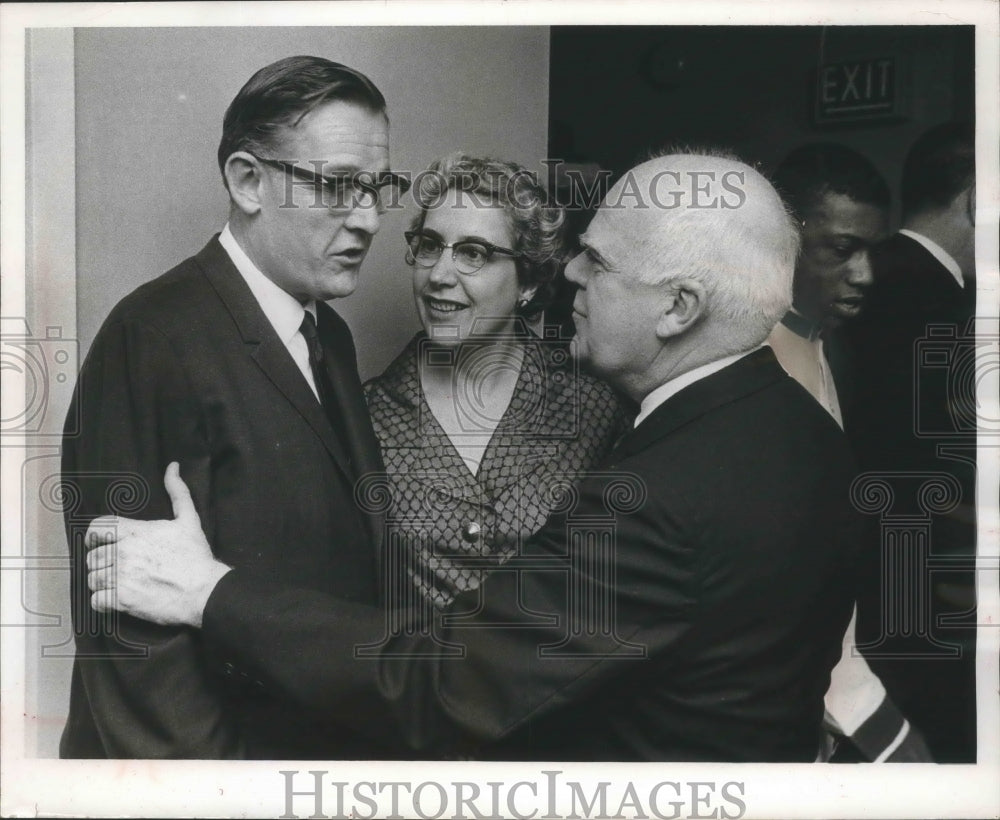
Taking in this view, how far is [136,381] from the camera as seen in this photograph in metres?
3.07

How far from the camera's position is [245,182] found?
10.2 ft

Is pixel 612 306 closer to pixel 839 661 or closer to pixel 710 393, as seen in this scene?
pixel 710 393

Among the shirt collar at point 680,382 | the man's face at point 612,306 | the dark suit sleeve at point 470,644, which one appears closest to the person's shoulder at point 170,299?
the dark suit sleeve at point 470,644

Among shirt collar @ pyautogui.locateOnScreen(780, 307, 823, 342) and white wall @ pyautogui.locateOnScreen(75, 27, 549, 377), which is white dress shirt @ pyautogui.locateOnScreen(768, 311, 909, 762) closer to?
shirt collar @ pyautogui.locateOnScreen(780, 307, 823, 342)

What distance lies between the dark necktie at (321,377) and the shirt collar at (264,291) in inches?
1.8

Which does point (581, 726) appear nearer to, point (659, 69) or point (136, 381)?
point (136, 381)

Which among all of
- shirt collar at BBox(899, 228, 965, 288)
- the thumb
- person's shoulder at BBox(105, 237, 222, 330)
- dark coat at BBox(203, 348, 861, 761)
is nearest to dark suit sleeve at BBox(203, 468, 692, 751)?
dark coat at BBox(203, 348, 861, 761)

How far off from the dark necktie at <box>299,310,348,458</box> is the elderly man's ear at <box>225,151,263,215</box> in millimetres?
315

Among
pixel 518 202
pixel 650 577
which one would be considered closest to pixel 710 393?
pixel 650 577

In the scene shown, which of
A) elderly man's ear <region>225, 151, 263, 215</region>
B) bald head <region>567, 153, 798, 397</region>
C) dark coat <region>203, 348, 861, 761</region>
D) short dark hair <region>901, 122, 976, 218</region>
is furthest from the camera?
short dark hair <region>901, 122, 976, 218</region>

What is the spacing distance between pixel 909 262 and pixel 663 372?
0.78 meters

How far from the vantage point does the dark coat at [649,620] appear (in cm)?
290

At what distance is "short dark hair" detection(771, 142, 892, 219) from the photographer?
10.4 ft

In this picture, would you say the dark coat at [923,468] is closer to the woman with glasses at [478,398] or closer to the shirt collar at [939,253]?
the shirt collar at [939,253]
